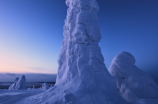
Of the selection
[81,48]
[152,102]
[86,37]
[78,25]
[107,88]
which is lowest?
[152,102]

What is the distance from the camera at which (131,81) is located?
448 inches

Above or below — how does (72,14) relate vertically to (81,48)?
above

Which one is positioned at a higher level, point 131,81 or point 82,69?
point 82,69

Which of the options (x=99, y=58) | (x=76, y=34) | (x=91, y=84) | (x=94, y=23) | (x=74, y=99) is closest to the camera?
(x=74, y=99)

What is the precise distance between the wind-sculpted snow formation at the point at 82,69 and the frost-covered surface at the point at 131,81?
264cm

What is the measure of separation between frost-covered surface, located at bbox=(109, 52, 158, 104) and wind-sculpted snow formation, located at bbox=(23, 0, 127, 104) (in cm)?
264

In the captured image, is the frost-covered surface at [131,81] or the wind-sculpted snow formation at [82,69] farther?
the frost-covered surface at [131,81]

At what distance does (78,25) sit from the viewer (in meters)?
10.9

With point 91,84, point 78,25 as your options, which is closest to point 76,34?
point 78,25

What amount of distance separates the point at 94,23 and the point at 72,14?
2.72 metres

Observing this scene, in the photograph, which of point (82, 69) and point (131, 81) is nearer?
point (82, 69)

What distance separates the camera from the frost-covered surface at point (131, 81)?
10453 millimetres

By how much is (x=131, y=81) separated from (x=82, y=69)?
601 centimetres

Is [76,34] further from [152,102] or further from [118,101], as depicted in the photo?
[152,102]
